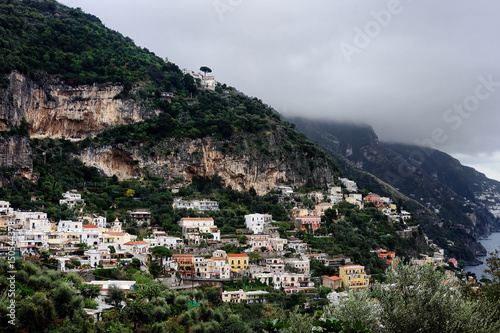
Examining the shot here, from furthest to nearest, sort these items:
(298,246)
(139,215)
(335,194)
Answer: (335,194) < (139,215) < (298,246)

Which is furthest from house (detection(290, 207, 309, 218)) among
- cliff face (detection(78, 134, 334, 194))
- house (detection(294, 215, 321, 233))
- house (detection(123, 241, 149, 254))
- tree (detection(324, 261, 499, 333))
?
tree (detection(324, 261, 499, 333))

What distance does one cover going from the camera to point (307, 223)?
51312 mm

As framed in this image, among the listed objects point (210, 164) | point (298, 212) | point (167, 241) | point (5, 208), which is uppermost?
point (210, 164)

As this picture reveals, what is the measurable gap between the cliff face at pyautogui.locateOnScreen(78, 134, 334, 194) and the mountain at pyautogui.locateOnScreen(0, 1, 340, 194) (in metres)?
0.12

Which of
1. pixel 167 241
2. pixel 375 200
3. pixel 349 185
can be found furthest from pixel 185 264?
pixel 349 185

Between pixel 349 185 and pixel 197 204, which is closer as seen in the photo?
pixel 197 204

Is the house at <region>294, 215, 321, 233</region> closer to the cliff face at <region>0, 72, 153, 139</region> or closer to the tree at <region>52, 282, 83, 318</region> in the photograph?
the cliff face at <region>0, 72, 153, 139</region>

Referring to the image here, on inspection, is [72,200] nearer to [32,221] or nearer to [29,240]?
[32,221]

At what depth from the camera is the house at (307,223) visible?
167 ft

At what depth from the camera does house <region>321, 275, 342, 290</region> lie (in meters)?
39.9

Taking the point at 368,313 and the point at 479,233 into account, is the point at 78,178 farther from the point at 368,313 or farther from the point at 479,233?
the point at 479,233

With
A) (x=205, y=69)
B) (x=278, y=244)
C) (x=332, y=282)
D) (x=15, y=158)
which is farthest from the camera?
(x=205, y=69)

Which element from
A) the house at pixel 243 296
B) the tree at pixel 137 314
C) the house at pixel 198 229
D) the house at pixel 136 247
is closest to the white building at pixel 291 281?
the house at pixel 243 296

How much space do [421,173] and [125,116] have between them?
322 feet
